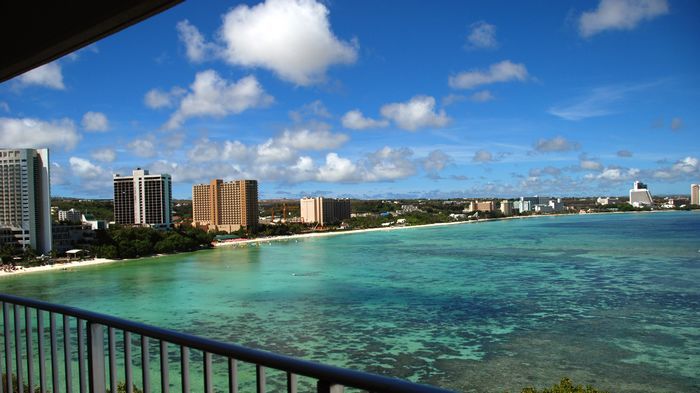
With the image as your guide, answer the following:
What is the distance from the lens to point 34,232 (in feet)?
117

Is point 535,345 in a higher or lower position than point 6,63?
lower

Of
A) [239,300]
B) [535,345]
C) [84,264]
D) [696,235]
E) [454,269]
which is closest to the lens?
[535,345]

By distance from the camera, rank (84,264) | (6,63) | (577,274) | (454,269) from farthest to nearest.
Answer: (84,264) < (454,269) < (577,274) < (6,63)

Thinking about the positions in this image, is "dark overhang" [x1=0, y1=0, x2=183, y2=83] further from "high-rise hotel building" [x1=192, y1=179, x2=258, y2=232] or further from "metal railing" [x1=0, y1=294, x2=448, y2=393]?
"high-rise hotel building" [x1=192, y1=179, x2=258, y2=232]

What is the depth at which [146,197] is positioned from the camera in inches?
2037

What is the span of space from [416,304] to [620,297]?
8.02 metres

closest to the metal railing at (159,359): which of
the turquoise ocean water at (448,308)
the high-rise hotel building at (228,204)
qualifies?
the turquoise ocean water at (448,308)

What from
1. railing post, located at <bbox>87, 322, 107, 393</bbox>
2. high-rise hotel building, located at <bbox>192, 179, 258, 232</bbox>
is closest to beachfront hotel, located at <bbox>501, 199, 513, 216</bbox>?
high-rise hotel building, located at <bbox>192, 179, 258, 232</bbox>

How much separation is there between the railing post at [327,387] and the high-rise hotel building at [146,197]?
174ft

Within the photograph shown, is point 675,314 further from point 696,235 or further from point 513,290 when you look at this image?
point 696,235

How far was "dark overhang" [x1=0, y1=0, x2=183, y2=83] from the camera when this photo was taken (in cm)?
159

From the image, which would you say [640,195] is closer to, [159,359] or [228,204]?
[228,204]

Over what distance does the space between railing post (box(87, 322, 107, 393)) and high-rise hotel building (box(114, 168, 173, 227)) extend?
52.2m

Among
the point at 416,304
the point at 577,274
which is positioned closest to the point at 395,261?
the point at 577,274
